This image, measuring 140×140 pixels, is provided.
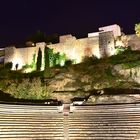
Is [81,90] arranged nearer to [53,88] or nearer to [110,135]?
[53,88]

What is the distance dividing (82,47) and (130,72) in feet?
34.6

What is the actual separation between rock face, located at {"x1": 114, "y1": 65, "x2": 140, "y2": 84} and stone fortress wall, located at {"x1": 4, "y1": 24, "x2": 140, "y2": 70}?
7.25 meters

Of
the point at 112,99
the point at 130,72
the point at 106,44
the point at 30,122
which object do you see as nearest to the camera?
the point at 30,122

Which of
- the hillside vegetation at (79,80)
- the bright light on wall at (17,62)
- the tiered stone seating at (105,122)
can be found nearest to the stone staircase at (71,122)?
the tiered stone seating at (105,122)

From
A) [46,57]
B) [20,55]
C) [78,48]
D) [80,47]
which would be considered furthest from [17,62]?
[80,47]

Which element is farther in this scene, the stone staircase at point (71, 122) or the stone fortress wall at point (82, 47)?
the stone fortress wall at point (82, 47)

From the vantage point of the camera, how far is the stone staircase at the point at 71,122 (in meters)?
18.9

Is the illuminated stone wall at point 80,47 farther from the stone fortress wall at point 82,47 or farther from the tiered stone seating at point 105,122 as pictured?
the tiered stone seating at point 105,122

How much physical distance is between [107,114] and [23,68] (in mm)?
24280

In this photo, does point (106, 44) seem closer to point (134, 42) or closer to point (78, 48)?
point (134, 42)

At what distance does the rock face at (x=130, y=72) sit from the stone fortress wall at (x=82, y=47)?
7.25m

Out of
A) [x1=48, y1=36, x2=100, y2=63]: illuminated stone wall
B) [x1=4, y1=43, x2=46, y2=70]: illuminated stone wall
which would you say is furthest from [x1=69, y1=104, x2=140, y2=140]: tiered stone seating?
[x1=4, y1=43, x2=46, y2=70]: illuminated stone wall

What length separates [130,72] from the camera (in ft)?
106

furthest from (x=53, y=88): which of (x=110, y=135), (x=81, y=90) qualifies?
(x=110, y=135)
